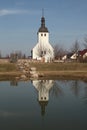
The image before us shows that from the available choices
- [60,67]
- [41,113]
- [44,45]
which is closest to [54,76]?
[60,67]

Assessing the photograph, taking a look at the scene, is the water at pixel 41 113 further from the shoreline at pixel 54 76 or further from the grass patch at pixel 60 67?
the grass patch at pixel 60 67

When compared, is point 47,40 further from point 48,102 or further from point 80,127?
point 80,127

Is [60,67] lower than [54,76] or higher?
higher

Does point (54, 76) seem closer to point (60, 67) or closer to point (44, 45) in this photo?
point (60, 67)

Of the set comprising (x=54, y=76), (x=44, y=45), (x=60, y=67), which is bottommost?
(x=54, y=76)

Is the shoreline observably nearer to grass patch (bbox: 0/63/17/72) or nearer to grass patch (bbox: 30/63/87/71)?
grass patch (bbox: 0/63/17/72)

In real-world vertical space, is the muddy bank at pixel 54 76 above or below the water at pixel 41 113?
above

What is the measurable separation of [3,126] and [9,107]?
628 centimetres

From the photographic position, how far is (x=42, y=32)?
89.8 meters

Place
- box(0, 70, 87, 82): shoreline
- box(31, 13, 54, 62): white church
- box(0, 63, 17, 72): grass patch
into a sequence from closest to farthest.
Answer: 1. box(0, 70, 87, 82): shoreline
2. box(0, 63, 17, 72): grass patch
3. box(31, 13, 54, 62): white church

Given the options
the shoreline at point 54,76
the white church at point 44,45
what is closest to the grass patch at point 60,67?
the shoreline at point 54,76

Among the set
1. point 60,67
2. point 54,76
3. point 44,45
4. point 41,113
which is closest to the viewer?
point 41,113

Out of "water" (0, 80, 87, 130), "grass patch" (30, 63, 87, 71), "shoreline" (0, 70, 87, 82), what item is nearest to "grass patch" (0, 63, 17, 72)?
"grass patch" (30, 63, 87, 71)

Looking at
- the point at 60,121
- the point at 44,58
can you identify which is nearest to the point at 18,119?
the point at 60,121
